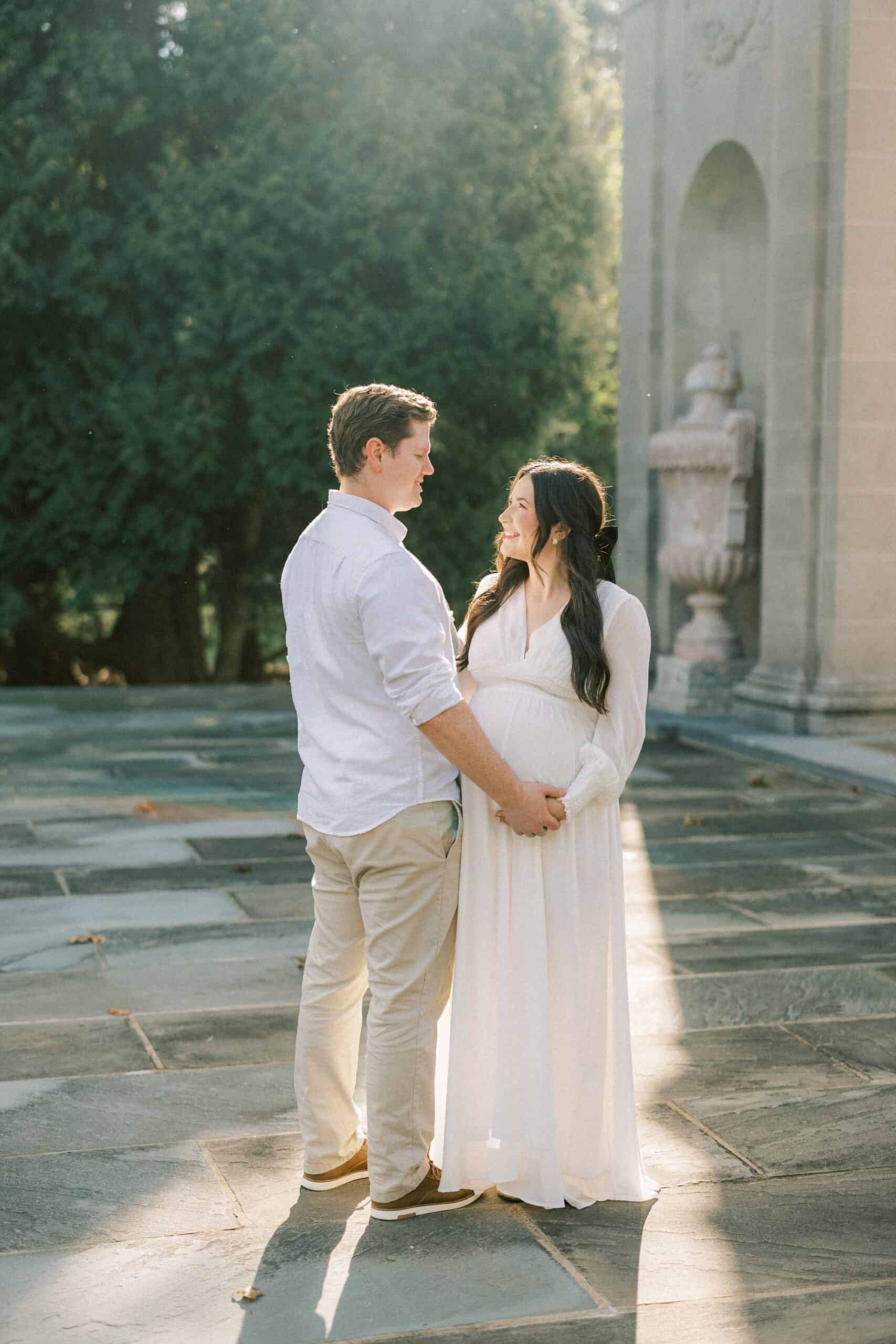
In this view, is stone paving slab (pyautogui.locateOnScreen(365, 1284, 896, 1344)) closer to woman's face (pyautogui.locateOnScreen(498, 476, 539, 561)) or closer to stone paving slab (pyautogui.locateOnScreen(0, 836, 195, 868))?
woman's face (pyautogui.locateOnScreen(498, 476, 539, 561))

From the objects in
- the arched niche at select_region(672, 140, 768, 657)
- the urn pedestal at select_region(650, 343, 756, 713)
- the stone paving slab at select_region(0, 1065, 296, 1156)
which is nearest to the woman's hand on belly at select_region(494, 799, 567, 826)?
the stone paving slab at select_region(0, 1065, 296, 1156)

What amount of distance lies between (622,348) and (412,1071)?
1082 cm

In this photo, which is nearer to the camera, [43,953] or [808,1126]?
[808,1126]

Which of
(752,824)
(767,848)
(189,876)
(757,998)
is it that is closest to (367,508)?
(757,998)

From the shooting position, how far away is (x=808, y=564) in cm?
1109

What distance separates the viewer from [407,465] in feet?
11.5

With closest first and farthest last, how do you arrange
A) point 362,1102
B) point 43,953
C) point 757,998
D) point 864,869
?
point 362,1102
point 757,998
point 43,953
point 864,869

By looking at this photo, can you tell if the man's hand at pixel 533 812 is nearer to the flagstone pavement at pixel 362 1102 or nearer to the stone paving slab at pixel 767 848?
the flagstone pavement at pixel 362 1102

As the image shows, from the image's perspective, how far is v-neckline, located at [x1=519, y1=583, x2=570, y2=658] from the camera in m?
3.65

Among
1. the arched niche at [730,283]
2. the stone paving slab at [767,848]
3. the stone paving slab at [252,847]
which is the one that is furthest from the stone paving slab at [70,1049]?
the arched niche at [730,283]

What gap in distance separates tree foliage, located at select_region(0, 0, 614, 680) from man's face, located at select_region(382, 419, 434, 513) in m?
13.3

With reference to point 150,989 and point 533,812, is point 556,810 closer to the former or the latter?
point 533,812

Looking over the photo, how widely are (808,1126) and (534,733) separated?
4.51 ft

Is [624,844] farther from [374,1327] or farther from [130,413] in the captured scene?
[130,413]
